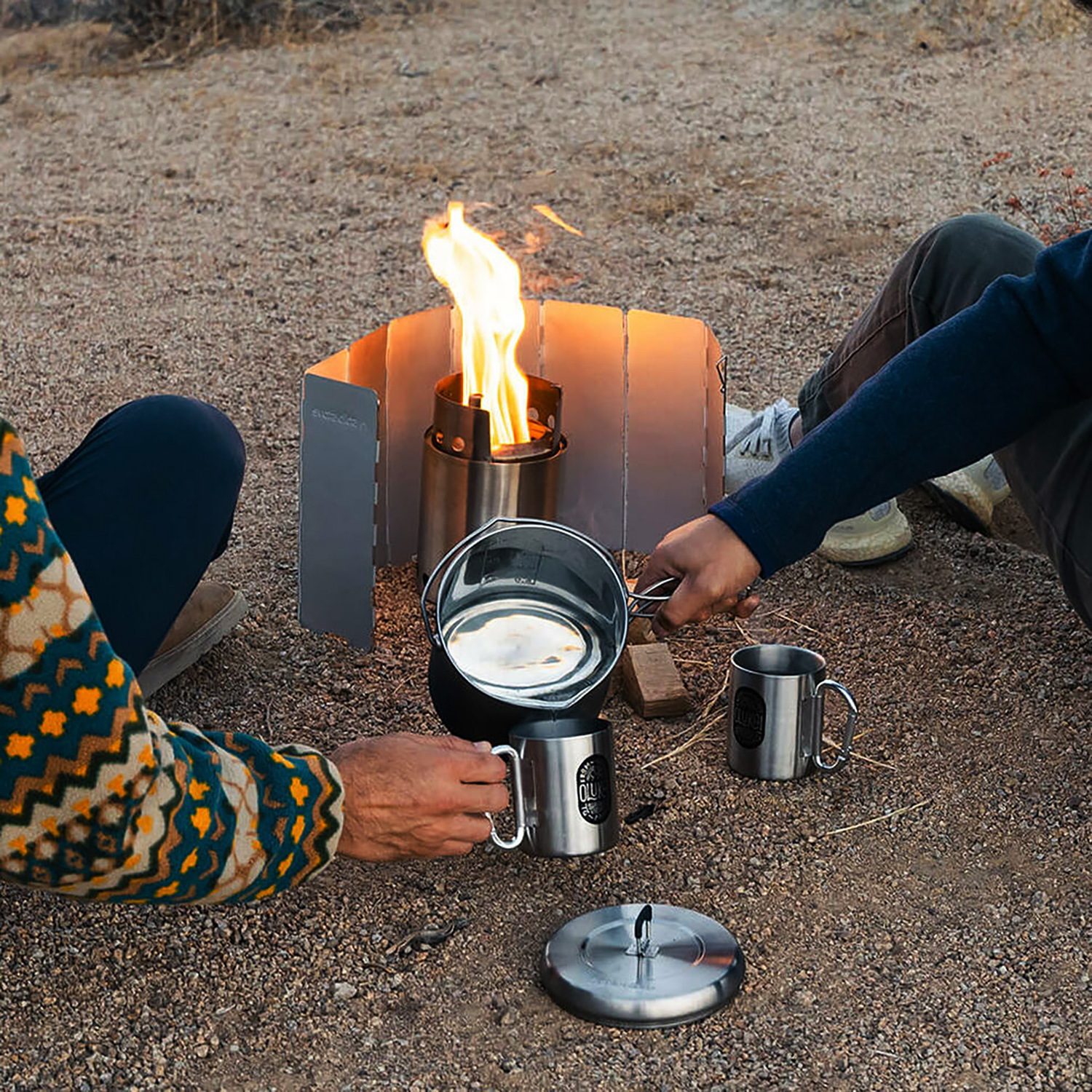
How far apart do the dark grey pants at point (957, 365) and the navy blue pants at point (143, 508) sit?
1.05 metres

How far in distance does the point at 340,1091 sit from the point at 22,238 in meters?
3.85

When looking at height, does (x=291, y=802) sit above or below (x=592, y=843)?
above

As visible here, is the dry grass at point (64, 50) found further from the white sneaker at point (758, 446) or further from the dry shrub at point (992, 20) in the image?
the white sneaker at point (758, 446)

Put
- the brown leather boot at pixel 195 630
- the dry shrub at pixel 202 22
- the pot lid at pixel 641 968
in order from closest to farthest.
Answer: the pot lid at pixel 641 968 < the brown leather boot at pixel 195 630 < the dry shrub at pixel 202 22

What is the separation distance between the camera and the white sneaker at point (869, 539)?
106 inches

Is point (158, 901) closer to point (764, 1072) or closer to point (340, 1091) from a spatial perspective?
point (340, 1091)

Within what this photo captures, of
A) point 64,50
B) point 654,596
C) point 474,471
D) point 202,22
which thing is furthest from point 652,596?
point 64,50

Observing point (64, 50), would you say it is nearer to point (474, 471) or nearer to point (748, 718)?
point (474, 471)

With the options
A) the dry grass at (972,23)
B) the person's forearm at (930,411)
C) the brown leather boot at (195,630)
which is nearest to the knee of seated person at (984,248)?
the person's forearm at (930,411)

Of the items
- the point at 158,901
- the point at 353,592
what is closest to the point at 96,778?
the point at 158,901

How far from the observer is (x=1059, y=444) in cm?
199

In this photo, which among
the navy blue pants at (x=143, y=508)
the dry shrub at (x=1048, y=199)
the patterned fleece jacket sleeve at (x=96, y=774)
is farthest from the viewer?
the dry shrub at (x=1048, y=199)

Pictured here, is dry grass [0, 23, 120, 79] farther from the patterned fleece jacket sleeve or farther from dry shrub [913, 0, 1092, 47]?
the patterned fleece jacket sleeve

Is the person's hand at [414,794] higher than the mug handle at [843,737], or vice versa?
the person's hand at [414,794]
